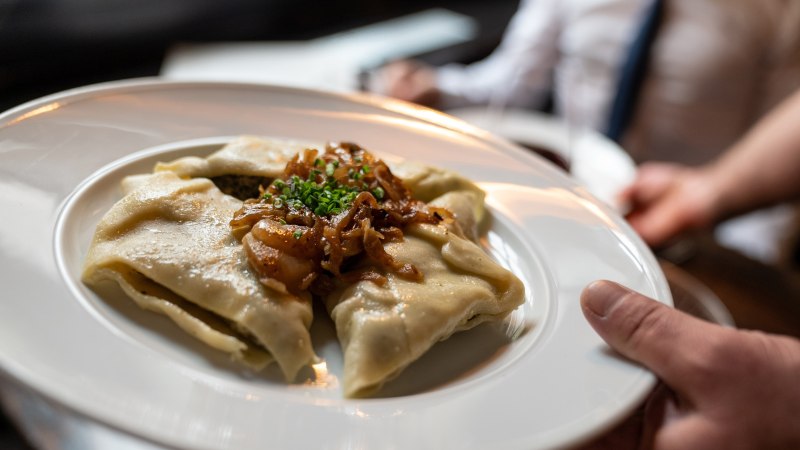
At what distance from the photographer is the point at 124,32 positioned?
3.78m

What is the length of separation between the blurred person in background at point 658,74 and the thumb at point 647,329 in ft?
7.96

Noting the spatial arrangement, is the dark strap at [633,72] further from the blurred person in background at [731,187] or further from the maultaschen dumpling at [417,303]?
A: the maultaschen dumpling at [417,303]

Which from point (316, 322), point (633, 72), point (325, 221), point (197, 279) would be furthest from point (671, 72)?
point (197, 279)

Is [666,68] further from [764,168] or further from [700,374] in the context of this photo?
[700,374]

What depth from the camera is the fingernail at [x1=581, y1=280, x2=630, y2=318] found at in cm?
141

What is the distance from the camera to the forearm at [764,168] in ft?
9.82

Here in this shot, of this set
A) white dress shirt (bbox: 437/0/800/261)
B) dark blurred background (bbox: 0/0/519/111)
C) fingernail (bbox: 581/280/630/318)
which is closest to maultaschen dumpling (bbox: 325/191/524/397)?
fingernail (bbox: 581/280/630/318)

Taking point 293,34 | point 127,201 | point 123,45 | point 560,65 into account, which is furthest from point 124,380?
point 293,34

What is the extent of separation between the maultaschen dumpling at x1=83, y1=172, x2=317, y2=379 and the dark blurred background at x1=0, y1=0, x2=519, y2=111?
2.17 metres

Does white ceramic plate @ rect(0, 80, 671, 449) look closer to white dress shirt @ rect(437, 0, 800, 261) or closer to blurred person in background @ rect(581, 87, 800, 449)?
blurred person in background @ rect(581, 87, 800, 449)

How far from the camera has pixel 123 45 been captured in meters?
3.78

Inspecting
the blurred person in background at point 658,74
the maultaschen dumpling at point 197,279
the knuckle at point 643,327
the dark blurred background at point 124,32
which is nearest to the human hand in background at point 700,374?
the knuckle at point 643,327

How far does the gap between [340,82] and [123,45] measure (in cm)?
136

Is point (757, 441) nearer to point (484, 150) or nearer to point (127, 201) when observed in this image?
point (484, 150)
